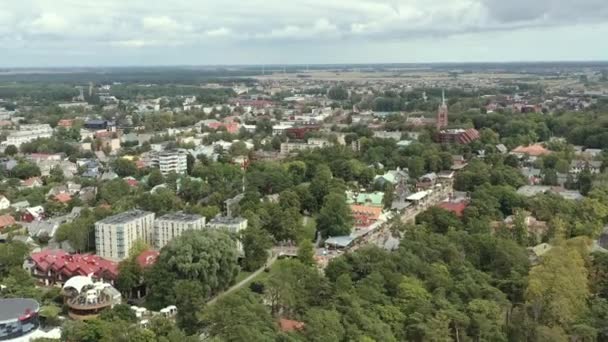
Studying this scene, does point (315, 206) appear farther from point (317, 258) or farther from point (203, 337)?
point (203, 337)

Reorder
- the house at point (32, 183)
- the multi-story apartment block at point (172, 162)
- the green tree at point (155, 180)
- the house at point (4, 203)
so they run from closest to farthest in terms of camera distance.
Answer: the house at point (4, 203) < the green tree at point (155, 180) < the house at point (32, 183) < the multi-story apartment block at point (172, 162)

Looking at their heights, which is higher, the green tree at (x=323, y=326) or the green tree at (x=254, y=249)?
the green tree at (x=323, y=326)

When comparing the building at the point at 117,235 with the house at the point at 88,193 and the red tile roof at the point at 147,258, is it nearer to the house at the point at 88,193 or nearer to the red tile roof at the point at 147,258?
the red tile roof at the point at 147,258

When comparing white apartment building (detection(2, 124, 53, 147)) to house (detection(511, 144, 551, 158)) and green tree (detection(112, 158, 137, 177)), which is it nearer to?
green tree (detection(112, 158, 137, 177))

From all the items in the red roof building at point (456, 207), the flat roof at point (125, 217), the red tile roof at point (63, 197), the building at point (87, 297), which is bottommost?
the building at point (87, 297)

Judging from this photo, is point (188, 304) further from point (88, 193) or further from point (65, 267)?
point (88, 193)

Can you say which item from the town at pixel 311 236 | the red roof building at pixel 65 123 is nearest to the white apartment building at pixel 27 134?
the town at pixel 311 236

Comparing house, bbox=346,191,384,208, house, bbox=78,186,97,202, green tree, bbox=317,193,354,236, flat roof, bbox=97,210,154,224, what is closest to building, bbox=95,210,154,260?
flat roof, bbox=97,210,154,224
